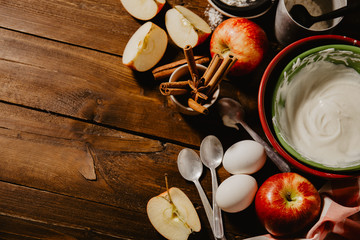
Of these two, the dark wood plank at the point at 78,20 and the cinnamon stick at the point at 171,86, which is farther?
the dark wood plank at the point at 78,20

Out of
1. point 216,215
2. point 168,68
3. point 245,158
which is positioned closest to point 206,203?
point 216,215

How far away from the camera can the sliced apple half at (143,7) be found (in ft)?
2.73

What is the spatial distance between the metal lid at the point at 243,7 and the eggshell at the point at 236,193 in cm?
44

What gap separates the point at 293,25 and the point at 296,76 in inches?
4.9

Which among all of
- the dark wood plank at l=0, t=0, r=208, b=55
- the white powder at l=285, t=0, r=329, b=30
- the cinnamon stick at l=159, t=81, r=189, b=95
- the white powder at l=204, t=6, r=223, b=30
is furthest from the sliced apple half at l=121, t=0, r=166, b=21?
the white powder at l=285, t=0, r=329, b=30

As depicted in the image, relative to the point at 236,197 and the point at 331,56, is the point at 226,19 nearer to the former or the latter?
the point at 331,56

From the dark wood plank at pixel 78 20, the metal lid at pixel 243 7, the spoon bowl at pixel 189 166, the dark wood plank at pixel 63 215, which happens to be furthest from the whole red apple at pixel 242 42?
the dark wood plank at pixel 63 215

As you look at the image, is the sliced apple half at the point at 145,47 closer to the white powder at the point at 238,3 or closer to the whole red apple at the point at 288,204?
the white powder at the point at 238,3

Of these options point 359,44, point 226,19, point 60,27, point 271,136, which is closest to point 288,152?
point 271,136

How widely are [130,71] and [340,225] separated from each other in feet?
2.23

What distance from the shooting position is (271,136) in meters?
0.68

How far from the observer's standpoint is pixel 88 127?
84 centimetres

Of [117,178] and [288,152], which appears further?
[117,178]

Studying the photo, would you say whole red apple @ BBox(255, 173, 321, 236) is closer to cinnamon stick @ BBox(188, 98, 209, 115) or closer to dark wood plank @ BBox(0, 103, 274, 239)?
dark wood plank @ BBox(0, 103, 274, 239)
